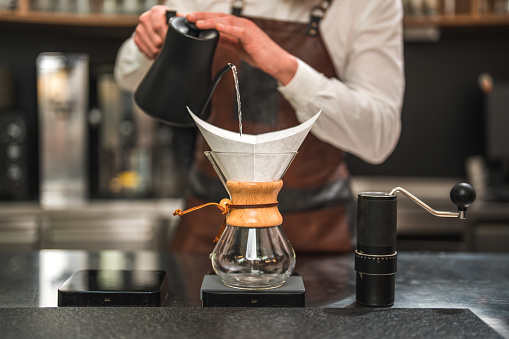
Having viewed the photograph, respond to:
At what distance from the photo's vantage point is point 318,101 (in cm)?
131

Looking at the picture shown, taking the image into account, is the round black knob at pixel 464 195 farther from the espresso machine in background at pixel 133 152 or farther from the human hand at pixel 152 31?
the espresso machine in background at pixel 133 152

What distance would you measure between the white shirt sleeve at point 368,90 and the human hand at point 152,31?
345mm

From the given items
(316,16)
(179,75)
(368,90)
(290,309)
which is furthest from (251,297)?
(316,16)

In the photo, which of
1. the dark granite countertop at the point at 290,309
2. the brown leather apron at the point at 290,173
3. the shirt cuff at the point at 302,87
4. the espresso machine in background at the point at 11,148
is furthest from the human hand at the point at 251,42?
the espresso machine in background at the point at 11,148

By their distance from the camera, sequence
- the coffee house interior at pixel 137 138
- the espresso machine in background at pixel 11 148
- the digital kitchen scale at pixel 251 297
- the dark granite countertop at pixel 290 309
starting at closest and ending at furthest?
the dark granite countertop at pixel 290 309, the digital kitchen scale at pixel 251 297, the coffee house interior at pixel 137 138, the espresso machine in background at pixel 11 148

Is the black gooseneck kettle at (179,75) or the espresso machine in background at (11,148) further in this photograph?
the espresso machine in background at (11,148)

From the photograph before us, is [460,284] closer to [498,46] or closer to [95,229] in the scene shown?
[95,229]

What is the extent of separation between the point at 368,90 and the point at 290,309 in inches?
28.6

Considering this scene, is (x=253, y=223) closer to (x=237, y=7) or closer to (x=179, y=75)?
(x=179, y=75)

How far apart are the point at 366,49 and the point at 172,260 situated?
705 mm

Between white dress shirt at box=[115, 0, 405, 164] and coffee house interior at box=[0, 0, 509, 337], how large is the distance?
151cm

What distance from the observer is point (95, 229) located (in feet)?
9.64

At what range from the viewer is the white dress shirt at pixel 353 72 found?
4.40 feet

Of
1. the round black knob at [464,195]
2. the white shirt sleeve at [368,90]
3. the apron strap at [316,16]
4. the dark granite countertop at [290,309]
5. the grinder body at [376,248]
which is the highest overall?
the apron strap at [316,16]
